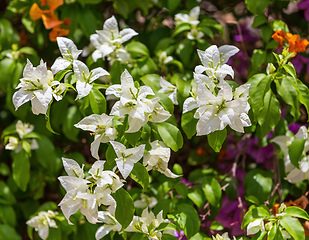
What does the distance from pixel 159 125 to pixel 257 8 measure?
0.51 metres

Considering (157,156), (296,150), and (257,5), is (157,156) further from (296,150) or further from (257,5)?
(257,5)

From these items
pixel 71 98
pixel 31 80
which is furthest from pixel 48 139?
pixel 31 80

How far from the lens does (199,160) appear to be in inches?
Answer: 60.8

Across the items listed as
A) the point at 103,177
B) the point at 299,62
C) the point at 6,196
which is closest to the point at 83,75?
the point at 103,177

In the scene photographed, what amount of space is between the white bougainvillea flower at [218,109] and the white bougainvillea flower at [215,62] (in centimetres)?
6

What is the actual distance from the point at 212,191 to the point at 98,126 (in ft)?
1.45

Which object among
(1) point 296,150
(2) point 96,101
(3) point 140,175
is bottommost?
(1) point 296,150

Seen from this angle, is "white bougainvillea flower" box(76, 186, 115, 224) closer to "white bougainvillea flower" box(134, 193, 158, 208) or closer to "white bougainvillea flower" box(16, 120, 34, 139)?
"white bougainvillea flower" box(134, 193, 158, 208)

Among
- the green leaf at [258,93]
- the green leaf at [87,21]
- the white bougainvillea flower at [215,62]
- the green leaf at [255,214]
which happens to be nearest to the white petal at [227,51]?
the white bougainvillea flower at [215,62]

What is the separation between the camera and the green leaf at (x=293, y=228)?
93 centimetres

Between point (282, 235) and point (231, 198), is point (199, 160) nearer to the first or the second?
point (231, 198)

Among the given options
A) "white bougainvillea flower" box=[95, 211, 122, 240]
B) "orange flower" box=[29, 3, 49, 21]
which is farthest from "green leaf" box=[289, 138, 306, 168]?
"orange flower" box=[29, 3, 49, 21]

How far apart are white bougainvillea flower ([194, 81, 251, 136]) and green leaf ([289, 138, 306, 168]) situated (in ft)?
0.91

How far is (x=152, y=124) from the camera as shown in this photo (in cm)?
98
